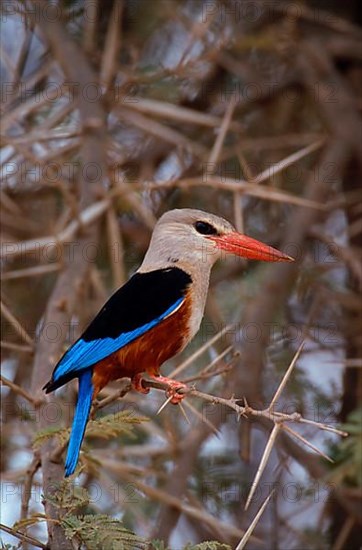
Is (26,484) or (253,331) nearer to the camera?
(26,484)

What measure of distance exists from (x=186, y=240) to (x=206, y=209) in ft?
5.41

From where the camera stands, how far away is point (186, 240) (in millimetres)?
3025

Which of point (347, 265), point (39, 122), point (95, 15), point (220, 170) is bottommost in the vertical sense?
point (347, 265)

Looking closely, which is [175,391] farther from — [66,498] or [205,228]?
[205,228]

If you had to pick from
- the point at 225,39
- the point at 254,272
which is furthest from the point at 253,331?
the point at 225,39

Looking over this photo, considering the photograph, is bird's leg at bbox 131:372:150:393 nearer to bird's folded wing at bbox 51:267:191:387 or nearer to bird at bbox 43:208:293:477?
bird at bbox 43:208:293:477

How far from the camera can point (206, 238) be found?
301 centimetres

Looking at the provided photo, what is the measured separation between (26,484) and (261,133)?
300 centimetres

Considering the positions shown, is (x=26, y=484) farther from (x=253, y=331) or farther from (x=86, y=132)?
(x=86, y=132)

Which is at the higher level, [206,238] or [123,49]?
[123,49]

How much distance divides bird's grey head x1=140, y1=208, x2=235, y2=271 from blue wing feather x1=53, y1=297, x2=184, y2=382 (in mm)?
211

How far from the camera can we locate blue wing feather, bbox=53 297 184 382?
258 centimetres

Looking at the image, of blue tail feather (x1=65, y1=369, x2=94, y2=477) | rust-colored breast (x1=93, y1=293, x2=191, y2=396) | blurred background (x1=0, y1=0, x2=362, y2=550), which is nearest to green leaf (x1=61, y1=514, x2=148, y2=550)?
blue tail feather (x1=65, y1=369, x2=94, y2=477)

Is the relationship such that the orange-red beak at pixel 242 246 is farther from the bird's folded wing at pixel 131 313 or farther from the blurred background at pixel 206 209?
the blurred background at pixel 206 209
